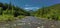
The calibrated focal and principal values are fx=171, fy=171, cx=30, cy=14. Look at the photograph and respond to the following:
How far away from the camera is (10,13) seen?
917 centimetres

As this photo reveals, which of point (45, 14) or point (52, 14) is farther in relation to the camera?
point (45, 14)

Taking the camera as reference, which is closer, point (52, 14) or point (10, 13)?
point (10, 13)

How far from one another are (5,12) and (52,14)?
323 cm

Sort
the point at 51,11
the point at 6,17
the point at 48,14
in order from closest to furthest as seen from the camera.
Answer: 1. the point at 6,17
2. the point at 51,11
3. the point at 48,14

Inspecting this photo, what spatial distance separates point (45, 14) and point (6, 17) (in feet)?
12.7

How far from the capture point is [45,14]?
38.6ft

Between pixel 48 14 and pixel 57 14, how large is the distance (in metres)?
1.19

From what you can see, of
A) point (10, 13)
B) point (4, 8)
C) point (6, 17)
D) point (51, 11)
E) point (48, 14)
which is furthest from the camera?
point (48, 14)

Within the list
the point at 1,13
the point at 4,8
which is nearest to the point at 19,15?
the point at 4,8

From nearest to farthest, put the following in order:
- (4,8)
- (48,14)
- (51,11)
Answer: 1. (4,8)
2. (51,11)
3. (48,14)

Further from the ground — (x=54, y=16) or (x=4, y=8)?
(x=4, y=8)

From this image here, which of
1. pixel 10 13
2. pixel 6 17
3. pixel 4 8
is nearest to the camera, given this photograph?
pixel 6 17

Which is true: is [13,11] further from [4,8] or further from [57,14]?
[57,14]

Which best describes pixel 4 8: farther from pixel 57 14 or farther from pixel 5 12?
pixel 57 14
